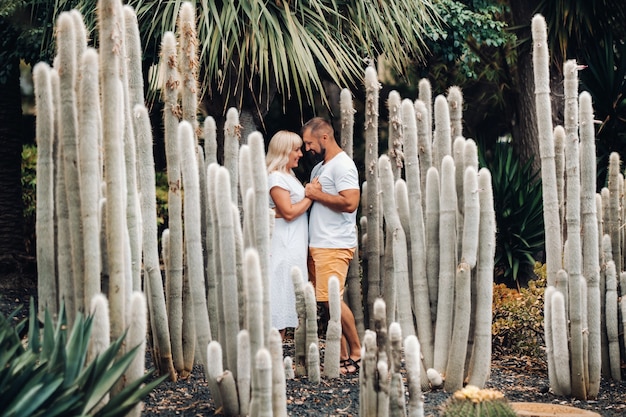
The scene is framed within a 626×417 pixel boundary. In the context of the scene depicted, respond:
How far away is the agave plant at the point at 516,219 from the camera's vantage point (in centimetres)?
955

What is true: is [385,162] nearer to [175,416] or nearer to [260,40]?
[175,416]

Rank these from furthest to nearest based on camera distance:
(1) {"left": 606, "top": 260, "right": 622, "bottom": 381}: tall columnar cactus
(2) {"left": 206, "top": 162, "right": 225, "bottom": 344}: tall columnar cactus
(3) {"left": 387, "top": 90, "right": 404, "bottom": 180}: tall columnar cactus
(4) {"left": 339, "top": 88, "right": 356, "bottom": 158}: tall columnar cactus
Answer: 1. (4) {"left": 339, "top": 88, "right": 356, "bottom": 158}: tall columnar cactus
2. (3) {"left": 387, "top": 90, "right": 404, "bottom": 180}: tall columnar cactus
3. (1) {"left": 606, "top": 260, "right": 622, "bottom": 381}: tall columnar cactus
4. (2) {"left": 206, "top": 162, "right": 225, "bottom": 344}: tall columnar cactus

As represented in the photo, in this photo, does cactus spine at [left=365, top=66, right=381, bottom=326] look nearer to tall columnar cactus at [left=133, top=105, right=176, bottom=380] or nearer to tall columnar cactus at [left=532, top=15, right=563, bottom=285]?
tall columnar cactus at [left=532, top=15, right=563, bottom=285]

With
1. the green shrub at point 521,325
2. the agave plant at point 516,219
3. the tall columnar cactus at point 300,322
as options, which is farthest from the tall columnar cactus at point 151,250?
the agave plant at point 516,219

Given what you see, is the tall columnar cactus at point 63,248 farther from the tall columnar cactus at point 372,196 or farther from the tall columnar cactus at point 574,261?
the tall columnar cactus at point 574,261

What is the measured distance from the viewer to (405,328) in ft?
18.7

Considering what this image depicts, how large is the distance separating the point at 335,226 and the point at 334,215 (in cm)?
8

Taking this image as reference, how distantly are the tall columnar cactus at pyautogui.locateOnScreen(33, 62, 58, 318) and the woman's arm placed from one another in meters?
2.08

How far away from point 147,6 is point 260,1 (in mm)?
1024

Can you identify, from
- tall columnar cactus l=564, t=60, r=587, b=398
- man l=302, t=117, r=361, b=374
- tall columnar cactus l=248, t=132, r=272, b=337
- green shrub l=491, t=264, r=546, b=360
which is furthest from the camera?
green shrub l=491, t=264, r=546, b=360

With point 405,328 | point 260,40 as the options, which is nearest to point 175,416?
point 405,328

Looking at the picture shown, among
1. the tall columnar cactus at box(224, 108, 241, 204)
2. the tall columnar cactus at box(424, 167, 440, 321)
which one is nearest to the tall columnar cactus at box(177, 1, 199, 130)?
the tall columnar cactus at box(224, 108, 241, 204)

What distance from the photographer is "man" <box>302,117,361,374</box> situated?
6109 mm

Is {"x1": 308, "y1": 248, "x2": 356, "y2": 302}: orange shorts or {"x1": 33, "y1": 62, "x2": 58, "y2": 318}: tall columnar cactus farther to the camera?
{"x1": 308, "y1": 248, "x2": 356, "y2": 302}: orange shorts
